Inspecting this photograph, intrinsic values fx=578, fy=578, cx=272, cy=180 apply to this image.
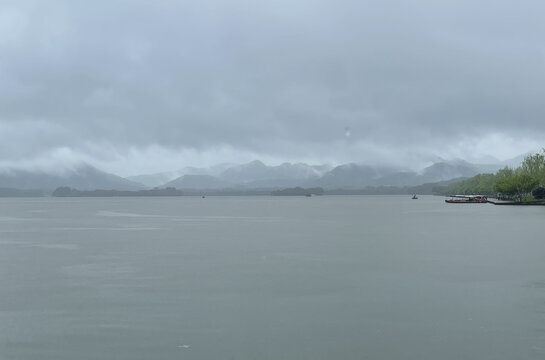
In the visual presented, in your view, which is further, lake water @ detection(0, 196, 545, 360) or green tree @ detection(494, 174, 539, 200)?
green tree @ detection(494, 174, 539, 200)

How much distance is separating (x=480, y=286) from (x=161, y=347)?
710 inches

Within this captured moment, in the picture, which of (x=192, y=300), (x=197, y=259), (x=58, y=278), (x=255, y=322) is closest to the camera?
(x=255, y=322)

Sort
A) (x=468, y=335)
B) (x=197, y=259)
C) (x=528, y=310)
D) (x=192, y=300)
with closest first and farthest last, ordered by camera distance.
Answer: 1. (x=468, y=335)
2. (x=528, y=310)
3. (x=192, y=300)
4. (x=197, y=259)

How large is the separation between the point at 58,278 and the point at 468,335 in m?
23.6

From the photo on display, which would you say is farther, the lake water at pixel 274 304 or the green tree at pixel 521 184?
the green tree at pixel 521 184

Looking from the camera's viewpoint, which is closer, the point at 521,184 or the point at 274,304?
the point at 274,304

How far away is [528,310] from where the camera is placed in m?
23.7

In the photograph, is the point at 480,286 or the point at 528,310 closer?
the point at 528,310

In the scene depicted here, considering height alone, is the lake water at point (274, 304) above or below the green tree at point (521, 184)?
below

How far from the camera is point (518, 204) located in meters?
168

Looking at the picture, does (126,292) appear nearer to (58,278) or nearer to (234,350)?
(58,278)

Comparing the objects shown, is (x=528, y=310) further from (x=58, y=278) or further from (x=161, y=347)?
(x=58, y=278)

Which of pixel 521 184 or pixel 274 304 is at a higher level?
pixel 521 184

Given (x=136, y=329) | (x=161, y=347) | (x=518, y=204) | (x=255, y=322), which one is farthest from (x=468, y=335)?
(x=518, y=204)
